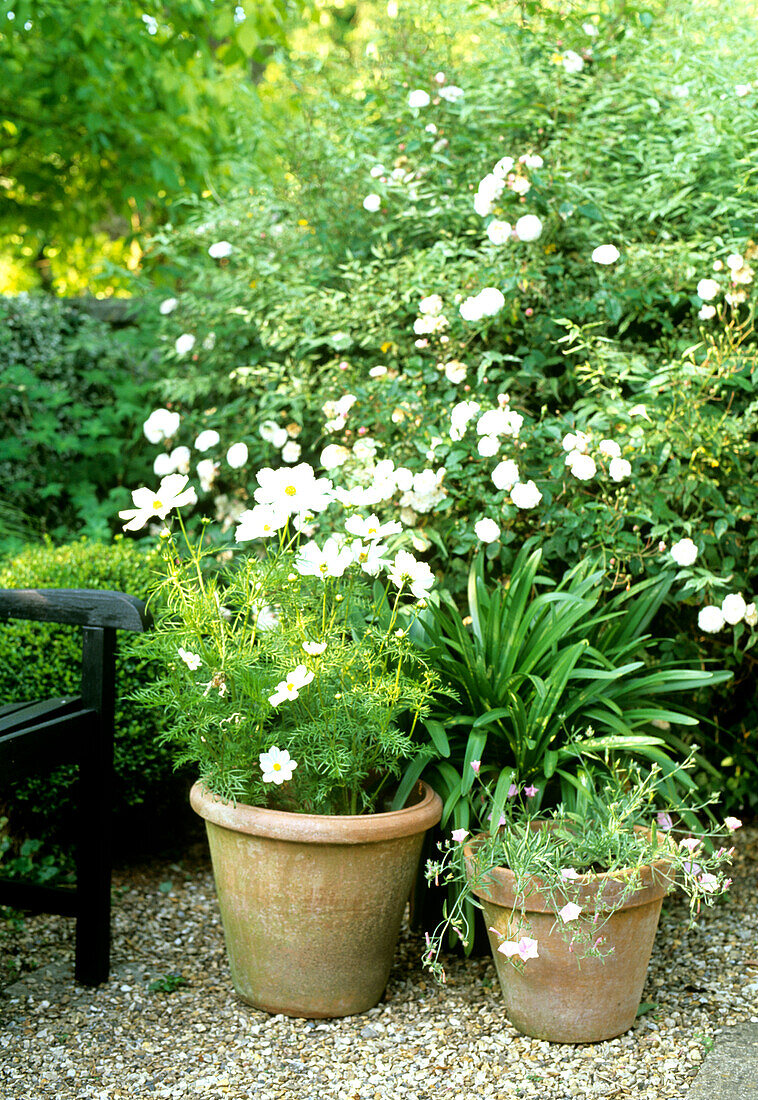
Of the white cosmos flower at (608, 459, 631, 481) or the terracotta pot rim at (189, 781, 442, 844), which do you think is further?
the white cosmos flower at (608, 459, 631, 481)

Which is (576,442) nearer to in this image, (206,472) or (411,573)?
(411,573)

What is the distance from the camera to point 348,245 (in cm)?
351

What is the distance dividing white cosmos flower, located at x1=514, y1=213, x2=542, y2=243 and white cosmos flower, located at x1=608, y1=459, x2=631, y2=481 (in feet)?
2.26

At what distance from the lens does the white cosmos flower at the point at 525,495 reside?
2.54 m

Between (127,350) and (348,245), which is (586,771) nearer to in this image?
(348,245)

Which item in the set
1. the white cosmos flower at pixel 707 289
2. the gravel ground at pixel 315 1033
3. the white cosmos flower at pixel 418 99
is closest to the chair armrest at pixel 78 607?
the gravel ground at pixel 315 1033

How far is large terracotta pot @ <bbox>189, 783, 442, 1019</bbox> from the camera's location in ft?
6.61

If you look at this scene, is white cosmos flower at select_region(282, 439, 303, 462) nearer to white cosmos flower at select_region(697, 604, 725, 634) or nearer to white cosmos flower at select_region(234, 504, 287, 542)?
white cosmos flower at select_region(234, 504, 287, 542)

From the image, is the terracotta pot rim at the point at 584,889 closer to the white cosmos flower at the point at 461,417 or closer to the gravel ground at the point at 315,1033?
the gravel ground at the point at 315,1033

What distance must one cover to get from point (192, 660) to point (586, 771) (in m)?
0.91

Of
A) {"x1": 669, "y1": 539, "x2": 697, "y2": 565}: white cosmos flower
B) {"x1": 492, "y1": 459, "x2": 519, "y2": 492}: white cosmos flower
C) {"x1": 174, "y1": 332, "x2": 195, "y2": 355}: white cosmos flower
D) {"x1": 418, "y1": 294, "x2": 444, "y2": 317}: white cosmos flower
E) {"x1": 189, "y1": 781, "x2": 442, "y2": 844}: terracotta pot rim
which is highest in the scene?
{"x1": 418, "y1": 294, "x2": 444, "y2": 317}: white cosmos flower

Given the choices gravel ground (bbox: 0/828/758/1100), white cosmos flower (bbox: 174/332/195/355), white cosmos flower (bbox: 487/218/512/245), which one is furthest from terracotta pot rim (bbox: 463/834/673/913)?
white cosmos flower (bbox: 174/332/195/355)

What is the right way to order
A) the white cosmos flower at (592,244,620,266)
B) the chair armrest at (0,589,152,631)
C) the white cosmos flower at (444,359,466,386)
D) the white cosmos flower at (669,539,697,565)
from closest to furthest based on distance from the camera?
the chair armrest at (0,589,152,631) < the white cosmos flower at (669,539,697,565) < the white cosmos flower at (592,244,620,266) < the white cosmos flower at (444,359,466,386)

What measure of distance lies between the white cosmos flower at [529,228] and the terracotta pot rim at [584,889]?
1647mm
